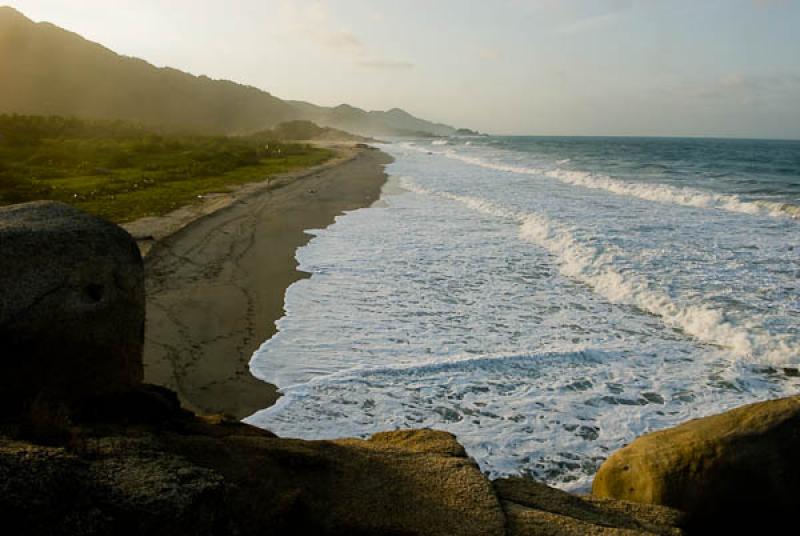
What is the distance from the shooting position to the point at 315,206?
19891mm

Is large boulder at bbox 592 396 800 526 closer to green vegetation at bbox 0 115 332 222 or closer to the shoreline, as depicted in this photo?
Result: the shoreline

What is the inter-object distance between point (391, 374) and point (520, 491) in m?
3.22

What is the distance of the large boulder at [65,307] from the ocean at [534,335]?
198 cm

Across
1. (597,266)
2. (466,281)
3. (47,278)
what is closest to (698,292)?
(597,266)

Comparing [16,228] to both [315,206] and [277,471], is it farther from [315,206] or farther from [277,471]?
[315,206]

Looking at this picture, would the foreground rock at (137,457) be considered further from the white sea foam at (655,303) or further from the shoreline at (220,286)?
the white sea foam at (655,303)

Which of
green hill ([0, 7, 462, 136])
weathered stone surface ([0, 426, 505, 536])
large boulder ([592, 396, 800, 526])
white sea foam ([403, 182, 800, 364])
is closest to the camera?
weathered stone surface ([0, 426, 505, 536])

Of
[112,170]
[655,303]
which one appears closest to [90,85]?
[112,170]

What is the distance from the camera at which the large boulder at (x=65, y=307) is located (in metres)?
3.44

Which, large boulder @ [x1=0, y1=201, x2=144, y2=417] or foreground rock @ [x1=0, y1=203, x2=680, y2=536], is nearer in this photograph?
foreground rock @ [x1=0, y1=203, x2=680, y2=536]

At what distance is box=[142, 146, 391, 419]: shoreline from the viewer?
639cm

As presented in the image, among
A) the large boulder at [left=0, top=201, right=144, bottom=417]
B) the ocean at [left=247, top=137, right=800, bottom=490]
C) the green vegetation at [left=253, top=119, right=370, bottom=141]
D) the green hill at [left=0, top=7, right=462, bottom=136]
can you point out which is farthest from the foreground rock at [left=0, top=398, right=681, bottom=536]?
the green vegetation at [left=253, top=119, right=370, bottom=141]

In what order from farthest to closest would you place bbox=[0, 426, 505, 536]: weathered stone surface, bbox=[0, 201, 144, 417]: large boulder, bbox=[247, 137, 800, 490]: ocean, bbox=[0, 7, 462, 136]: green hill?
bbox=[0, 7, 462, 136]: green hill, bbox=[247, 137, 800, 490]: ocean, bbox=[0, 201, 144, 417]: large boulder, bbox=[0, 426, 505, 536]: weathered stone surface

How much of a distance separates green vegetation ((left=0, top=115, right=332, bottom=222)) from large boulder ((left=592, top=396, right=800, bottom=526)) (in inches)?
557
